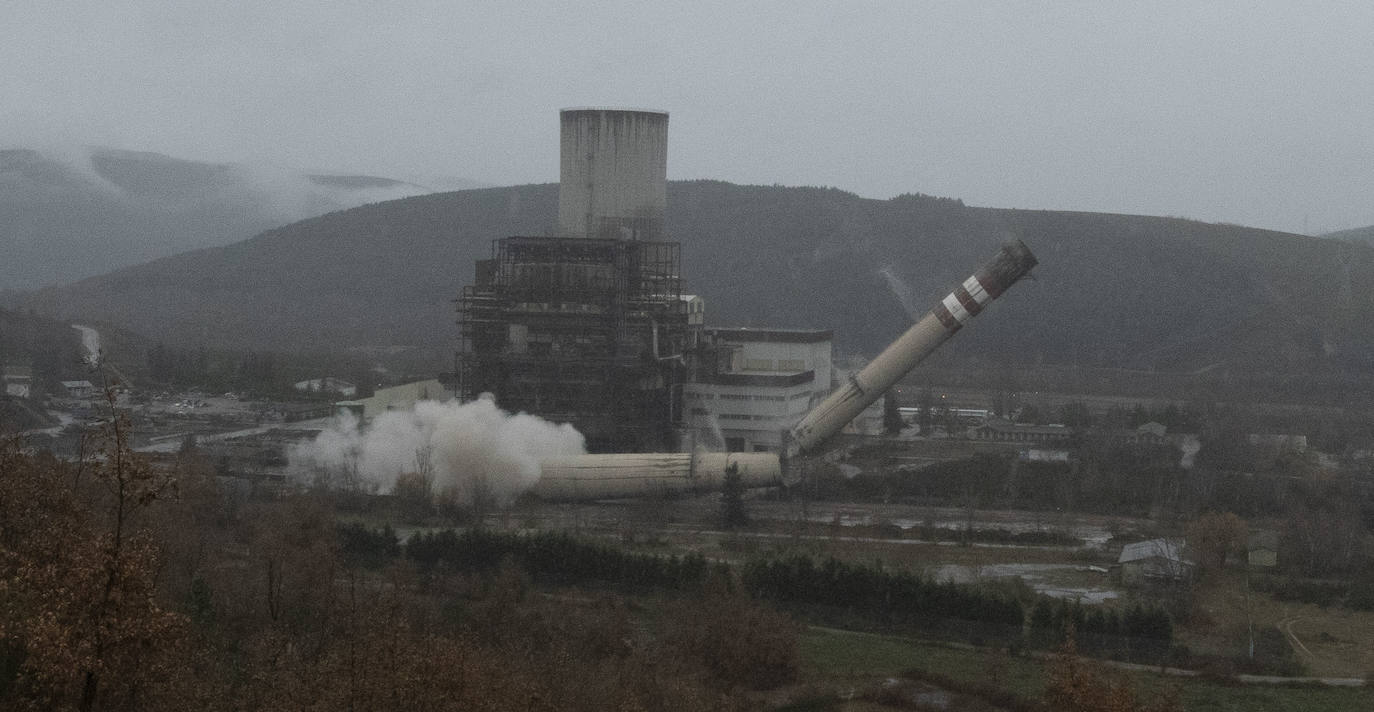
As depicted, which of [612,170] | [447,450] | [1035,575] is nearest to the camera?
[1035,575]

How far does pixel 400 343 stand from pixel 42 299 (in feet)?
83.8

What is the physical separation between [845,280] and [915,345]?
2506 inches

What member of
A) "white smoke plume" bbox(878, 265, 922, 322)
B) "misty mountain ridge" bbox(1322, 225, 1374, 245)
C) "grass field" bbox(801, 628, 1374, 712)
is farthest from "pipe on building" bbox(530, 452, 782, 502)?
"misty mountain ridge" bbox(1322, 225, 1374, 245)

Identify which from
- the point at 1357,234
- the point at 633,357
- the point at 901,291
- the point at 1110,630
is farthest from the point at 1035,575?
the point at 1357,234

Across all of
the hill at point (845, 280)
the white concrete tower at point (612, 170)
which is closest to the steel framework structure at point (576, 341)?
the white concrete tower at point (612, 170)

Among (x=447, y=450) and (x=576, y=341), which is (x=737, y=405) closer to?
(x=576, y=341)

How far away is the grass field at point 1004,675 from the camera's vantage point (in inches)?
852

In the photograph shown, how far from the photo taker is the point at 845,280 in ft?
339

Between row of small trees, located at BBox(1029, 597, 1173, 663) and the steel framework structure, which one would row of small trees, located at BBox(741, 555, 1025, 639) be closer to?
row of small trees, located at BBox(1029, 597, 1173, 663)

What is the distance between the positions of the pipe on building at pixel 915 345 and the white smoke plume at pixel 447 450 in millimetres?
6044

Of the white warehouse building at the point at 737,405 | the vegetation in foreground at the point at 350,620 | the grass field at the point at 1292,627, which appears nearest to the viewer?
the vegetation in foreground at the point at 350,620

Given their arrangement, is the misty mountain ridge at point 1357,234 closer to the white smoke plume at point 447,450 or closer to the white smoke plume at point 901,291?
the white smoke plume at point 901,291

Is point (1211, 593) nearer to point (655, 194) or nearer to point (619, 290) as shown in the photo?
point (619, 290)

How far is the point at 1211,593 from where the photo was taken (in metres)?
28.6
